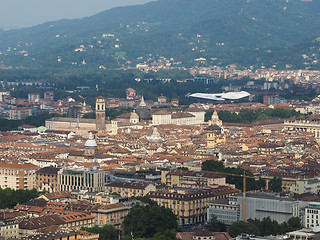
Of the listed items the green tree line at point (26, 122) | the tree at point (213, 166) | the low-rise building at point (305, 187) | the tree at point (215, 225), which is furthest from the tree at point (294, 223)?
the green tree line at point (26, 122)

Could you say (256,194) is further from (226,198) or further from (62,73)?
(62,73)

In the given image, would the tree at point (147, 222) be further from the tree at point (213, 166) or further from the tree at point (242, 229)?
the tree at point (213, 166)

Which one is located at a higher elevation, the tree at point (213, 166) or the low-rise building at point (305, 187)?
the tree at point (213, 166)

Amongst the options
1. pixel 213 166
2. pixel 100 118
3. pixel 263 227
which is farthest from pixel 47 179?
pixel 100 118

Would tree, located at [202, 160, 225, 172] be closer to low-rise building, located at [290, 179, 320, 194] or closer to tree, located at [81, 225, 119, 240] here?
low-rise building, located at [290, 179, 320, 194]

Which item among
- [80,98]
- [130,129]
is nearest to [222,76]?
[80,98]

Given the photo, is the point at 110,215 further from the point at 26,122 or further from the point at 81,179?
the point at 26,122

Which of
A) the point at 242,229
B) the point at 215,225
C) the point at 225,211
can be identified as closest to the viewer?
the point at 242,229
